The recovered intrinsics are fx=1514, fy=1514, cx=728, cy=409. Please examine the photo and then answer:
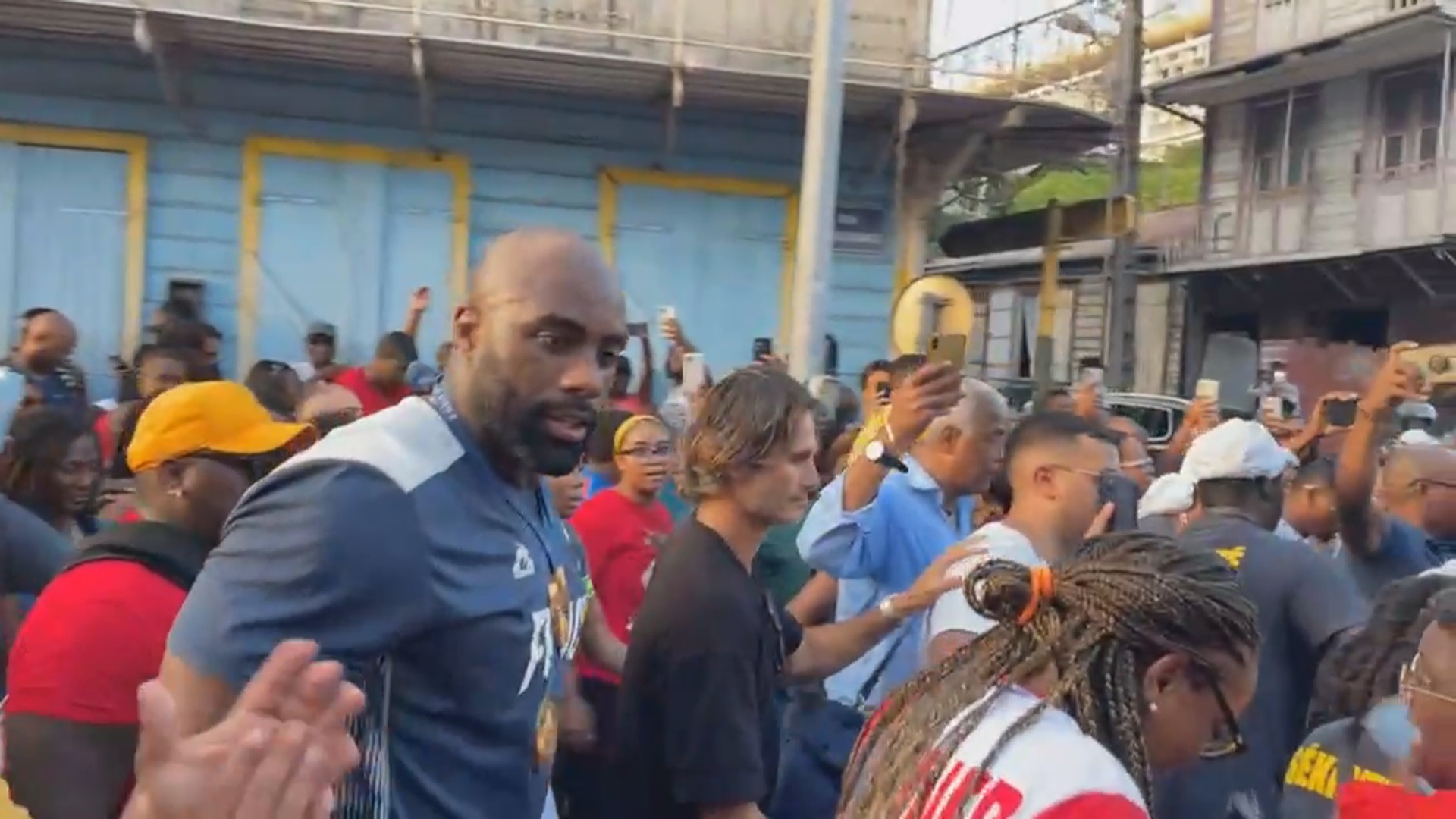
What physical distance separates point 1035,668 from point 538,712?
2.55 ft

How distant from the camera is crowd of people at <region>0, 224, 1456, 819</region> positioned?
200 centimetres

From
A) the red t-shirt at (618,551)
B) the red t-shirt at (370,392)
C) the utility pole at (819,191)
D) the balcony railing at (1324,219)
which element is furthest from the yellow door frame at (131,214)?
the balcony railing at (1324,219)

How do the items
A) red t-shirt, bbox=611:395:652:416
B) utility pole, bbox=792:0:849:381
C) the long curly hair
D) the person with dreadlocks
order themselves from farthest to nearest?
1. utility pole, bbox=792:0:849:381
2. red t-shirt, bbox=611:395:652:416
3. the long curly hair
4. the person with dreadlocks

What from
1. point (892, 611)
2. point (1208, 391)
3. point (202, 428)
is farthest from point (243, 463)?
point (1208, 391)

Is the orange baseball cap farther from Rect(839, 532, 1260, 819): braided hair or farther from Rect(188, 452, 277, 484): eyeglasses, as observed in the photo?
Rect(839, 532, 1260, 819): braided hair

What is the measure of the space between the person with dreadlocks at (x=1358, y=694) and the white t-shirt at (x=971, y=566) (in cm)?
65

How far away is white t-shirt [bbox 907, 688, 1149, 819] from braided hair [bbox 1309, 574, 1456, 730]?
132 centimetres

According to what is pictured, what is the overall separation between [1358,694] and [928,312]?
5.21 meters

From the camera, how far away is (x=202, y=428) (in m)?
2.88

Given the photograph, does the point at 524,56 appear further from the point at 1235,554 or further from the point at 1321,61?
the point at 1321,61

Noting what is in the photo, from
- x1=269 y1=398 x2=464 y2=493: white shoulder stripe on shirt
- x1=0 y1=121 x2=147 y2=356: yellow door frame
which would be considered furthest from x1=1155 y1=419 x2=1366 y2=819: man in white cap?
x1=0 y1=121 x2=147 y2=356: yellow door frame

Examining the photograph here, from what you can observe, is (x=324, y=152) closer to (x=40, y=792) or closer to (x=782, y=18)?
(x=782, y=18)

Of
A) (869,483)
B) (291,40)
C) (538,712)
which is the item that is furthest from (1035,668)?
(291,40)

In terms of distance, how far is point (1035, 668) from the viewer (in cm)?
207
